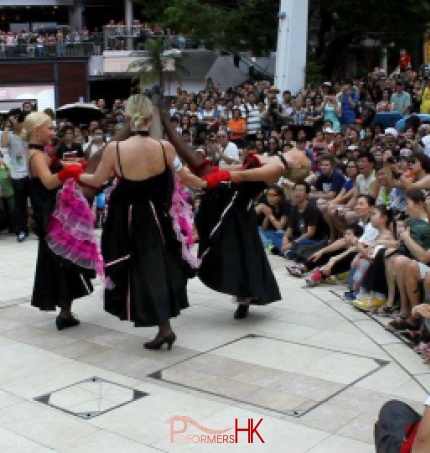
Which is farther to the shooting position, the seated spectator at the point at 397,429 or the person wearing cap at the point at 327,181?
the person wearing cap at the point at 327,181

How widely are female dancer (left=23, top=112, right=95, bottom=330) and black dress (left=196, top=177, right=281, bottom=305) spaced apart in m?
0.98

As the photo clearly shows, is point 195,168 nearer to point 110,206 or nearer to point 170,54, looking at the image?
point 110,206

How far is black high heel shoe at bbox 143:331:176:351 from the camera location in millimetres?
5820

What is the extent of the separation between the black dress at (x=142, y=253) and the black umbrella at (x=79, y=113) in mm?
10399

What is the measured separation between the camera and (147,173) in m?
5.65

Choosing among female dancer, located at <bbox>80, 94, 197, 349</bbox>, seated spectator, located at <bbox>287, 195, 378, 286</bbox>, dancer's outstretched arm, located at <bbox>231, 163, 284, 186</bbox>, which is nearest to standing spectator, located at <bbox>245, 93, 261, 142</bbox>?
seated spectator, located at <bbox>287, 195, 378, 286</bbox>

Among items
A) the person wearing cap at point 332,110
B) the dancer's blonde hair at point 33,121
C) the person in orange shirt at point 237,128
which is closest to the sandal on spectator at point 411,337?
the dancer's blonde hair at point 33,121

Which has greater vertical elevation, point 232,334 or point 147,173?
point 147,173

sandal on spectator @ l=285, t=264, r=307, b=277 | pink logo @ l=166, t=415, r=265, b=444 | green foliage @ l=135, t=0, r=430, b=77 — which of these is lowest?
sandal on spectator @ l=285, t=264, r=307, b=277

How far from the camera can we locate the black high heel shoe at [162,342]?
5820 millimetres

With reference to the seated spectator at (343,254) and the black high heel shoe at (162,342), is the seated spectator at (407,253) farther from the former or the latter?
the black high heel shoe at (162,342)

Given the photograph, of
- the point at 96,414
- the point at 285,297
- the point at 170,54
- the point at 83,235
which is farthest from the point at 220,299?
the point at 170,54

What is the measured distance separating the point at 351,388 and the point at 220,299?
2.49m

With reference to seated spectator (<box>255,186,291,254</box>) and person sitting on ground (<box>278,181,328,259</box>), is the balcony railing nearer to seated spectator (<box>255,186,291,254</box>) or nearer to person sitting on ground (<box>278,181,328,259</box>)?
seated spectator (<box>255,186,291,254</box>)
